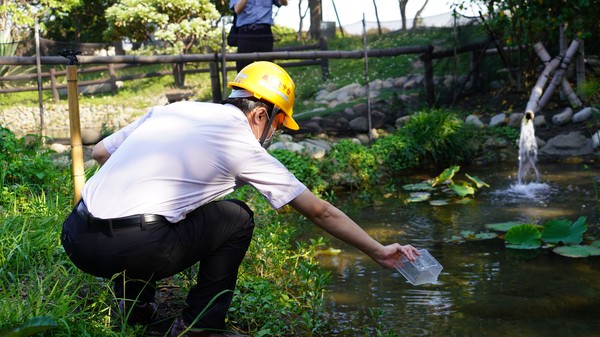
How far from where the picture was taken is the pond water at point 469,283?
383 centimetres

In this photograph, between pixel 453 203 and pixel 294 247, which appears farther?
pixel 453 203

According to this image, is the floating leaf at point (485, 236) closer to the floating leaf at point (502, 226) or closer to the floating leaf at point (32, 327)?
the floating leaf at point (502, 226)

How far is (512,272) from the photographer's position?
187 inches

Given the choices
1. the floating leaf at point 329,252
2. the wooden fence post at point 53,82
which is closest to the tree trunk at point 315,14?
the wooden fence post at point 53,82

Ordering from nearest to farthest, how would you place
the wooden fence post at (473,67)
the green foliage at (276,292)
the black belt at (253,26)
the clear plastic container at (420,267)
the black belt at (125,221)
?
the black belt at (125,221)
the clear plastic container at (420,267)
the green foliage at (276,292)
the black belt at (253,26)
the wooden fence post at (473,67)

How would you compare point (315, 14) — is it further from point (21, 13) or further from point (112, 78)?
point (112, 78)

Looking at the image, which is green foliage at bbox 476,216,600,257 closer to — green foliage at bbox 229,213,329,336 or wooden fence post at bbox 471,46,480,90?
green foliage at bbox 229,213,329,336

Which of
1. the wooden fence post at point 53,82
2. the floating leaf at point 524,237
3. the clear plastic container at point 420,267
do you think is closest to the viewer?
the clear plastic container at point 420,267

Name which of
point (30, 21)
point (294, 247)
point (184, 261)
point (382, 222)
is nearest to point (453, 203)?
point (382, 222)

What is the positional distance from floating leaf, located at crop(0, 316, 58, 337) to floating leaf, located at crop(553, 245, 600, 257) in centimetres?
368

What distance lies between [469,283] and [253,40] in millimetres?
4810

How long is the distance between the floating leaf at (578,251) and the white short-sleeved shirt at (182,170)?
9.68 ft

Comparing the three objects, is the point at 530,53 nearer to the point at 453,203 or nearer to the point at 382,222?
the point at 453,203

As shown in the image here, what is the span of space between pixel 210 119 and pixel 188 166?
0.21 metres
